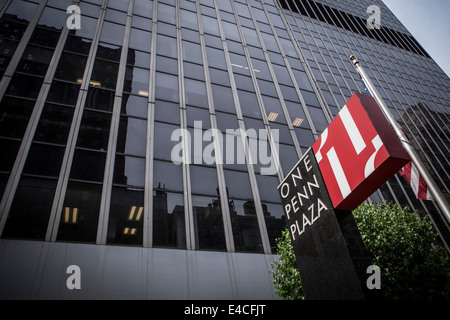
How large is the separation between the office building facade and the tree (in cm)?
155

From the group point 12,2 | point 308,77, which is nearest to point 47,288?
point 12,2

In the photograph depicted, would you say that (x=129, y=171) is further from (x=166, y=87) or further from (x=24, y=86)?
(x=24, y=86)

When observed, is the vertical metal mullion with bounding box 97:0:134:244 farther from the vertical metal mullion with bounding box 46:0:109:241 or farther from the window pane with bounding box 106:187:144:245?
the vertical metal mullion with bounding box 46:0:109:241

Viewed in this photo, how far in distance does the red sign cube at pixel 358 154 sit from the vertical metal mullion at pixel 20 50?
14.2m

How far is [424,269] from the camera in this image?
9281 millimetres

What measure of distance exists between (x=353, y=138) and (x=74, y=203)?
10.0 metres

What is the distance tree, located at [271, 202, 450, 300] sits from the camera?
894 cm

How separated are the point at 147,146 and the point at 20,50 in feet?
28.3

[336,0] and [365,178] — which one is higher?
[336,0]

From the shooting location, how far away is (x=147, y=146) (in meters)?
13.2

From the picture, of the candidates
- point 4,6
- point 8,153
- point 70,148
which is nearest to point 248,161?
point 70,148

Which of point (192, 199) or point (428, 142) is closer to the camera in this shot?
point (192, 199)
